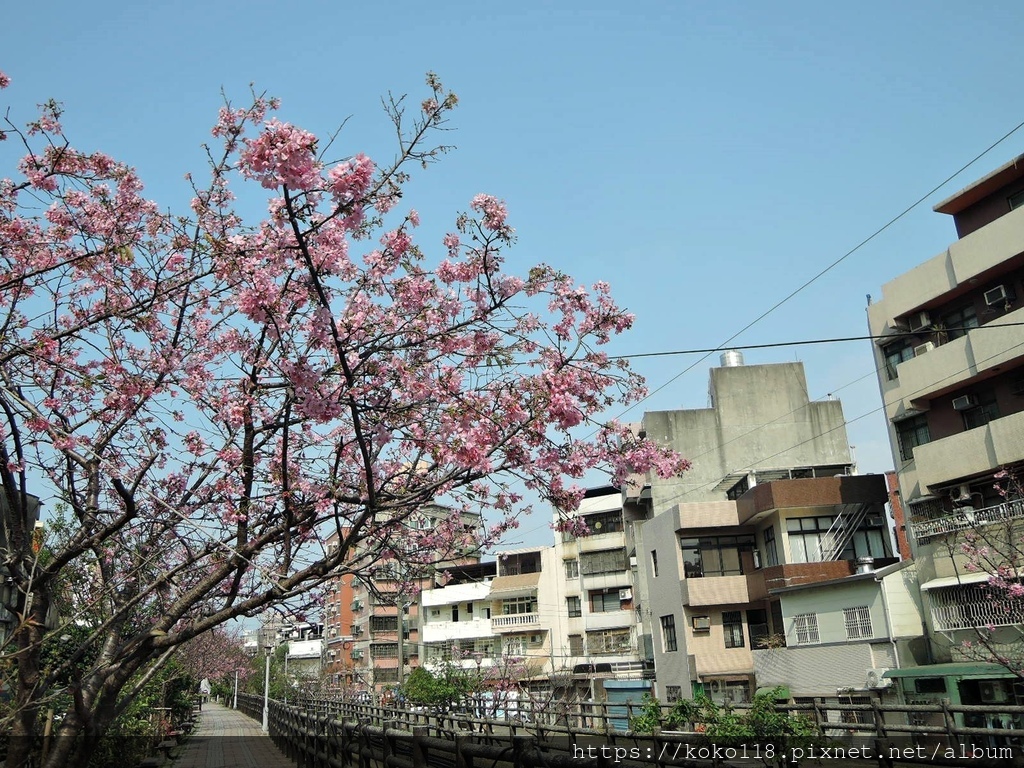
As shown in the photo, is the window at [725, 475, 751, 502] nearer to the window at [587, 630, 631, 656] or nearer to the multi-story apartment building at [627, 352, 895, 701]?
the multi-story apartment building at [627, 352, 895, 701]

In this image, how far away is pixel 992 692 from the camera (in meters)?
19.1

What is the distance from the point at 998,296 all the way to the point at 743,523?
13.2 m

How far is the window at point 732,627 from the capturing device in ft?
99.5

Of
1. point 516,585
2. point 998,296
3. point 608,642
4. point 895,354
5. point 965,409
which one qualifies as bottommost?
point 608,642

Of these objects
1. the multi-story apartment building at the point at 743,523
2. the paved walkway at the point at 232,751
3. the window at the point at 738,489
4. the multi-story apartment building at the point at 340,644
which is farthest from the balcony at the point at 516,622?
the multi-story apartment building at the point at 340,644

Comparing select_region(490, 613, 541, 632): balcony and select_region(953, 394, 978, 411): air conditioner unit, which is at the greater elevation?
select_region(953, 394, 978, 411): air conditioner unit

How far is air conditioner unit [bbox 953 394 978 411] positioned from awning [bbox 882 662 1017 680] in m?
6.45

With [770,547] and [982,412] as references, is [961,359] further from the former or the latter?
[770,547]

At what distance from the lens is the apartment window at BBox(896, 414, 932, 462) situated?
75.5 feet

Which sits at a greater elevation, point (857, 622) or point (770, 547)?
point (770, 547)

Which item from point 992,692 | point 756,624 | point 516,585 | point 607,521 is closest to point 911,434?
point 992,692

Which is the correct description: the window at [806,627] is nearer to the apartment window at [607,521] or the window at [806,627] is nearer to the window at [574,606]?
the apartment window at [607,521]

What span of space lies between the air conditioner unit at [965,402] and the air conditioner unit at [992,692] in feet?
22.3

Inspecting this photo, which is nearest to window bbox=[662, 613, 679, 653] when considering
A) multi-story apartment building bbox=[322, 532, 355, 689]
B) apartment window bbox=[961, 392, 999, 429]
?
apartment window bbox=[961, 392, 999, 429]
